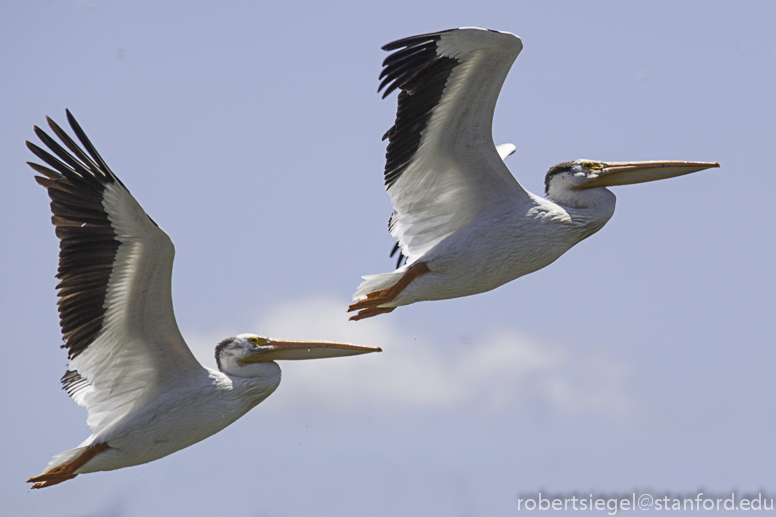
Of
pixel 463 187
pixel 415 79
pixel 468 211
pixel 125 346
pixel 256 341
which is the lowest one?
pixel 256 341

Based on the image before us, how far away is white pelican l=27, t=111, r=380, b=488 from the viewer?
909cm

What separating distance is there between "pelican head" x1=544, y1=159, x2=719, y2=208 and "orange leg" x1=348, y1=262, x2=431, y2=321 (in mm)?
1418

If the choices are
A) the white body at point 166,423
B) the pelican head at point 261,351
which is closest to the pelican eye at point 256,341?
the pelican head at point 261,351

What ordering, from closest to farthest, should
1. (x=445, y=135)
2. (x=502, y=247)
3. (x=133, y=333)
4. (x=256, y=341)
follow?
1. (x=133, y=333)
2. (x=445, y=135)
3. (x=502, y=247)
4. (x=256, y=341)

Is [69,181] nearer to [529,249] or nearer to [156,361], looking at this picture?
[156,361]

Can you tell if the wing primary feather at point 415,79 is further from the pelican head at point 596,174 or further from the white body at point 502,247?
the pelican head at point 596,174

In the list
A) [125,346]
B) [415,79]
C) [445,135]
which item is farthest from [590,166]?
[125,346]

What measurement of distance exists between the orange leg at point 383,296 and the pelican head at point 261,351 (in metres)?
0.34

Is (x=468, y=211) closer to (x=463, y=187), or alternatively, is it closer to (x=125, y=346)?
(x=463, y=187)

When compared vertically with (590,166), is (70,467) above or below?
below

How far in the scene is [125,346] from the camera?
9680mm

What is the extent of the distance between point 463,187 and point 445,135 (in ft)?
1.90

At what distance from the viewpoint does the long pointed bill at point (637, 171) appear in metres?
10.4

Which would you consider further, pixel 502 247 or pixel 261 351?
pixel 261 351
